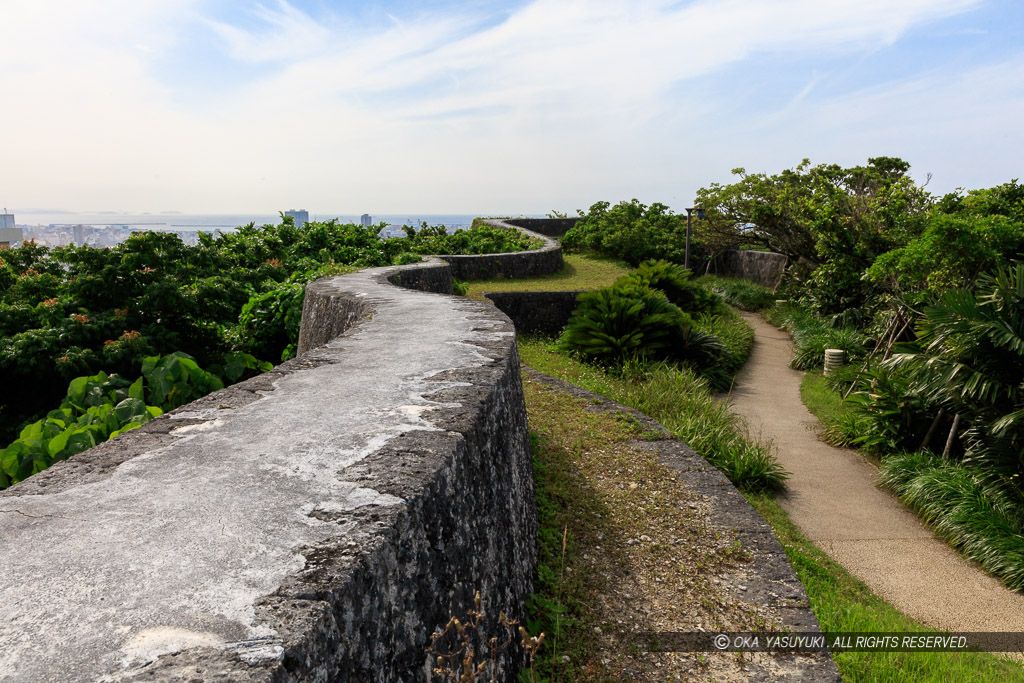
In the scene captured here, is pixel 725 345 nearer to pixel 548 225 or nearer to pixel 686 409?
pixel 686 409

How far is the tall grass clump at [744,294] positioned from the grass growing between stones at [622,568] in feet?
46.0

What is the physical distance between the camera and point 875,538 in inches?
237

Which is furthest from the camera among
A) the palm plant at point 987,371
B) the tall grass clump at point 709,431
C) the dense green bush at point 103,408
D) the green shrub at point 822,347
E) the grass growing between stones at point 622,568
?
the green shrub at point 822,347

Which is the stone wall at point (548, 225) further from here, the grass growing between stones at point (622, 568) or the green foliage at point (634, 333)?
the grass growing between stones at point (622, 568)

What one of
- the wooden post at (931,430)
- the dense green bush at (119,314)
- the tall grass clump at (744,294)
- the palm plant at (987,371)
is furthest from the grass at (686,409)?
the tall grass clump at (744,294)

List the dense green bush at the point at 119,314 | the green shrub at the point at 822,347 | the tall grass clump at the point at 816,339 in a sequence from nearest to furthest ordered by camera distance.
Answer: the dense green bush at the point at 119,314
the green shrub at the point at 822,347
the tall grass clump at the point at 816,339

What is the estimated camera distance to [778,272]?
64.3 feet

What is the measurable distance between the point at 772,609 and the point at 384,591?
7.40ft

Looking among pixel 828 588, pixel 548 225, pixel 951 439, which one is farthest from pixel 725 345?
pixel 548 225

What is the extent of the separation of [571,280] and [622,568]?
1192cm

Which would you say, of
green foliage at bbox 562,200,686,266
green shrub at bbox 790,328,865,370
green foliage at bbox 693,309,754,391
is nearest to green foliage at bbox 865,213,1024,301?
green shrub at bbox 790,328,865,370

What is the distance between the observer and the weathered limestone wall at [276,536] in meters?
1.19

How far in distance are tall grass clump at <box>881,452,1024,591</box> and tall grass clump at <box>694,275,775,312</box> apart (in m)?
10.8

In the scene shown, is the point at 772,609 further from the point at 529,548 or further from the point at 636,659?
the point at 529,548
